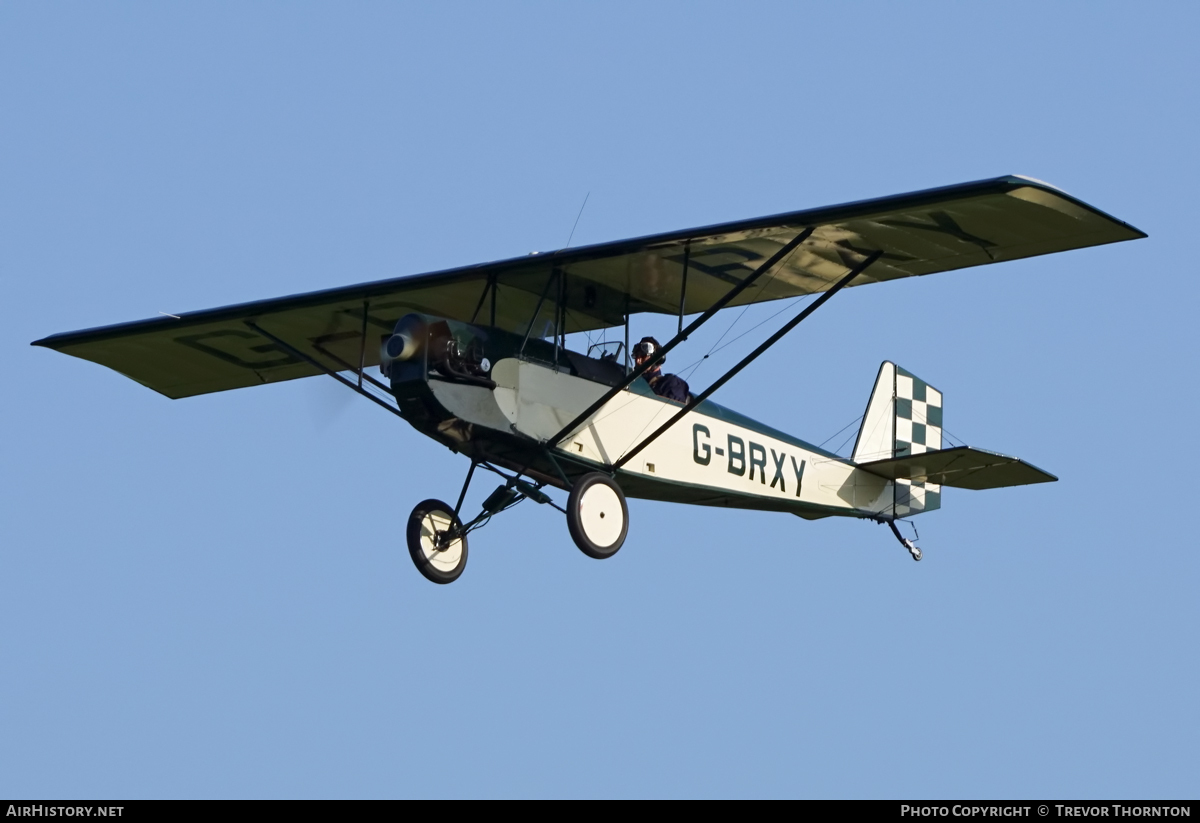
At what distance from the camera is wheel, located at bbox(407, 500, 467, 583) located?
1673cm


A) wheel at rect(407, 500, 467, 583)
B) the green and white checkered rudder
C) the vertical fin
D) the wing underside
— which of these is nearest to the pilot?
the wing underside

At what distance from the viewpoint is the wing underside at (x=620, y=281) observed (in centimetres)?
1502

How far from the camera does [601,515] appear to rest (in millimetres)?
16094

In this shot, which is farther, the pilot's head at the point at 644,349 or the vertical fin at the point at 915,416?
the vertical fin at the point at 915,416

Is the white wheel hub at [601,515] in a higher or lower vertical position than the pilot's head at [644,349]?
lower

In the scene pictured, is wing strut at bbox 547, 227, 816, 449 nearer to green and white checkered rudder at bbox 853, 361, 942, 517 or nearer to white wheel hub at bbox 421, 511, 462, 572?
white wheel hub at bbox 421, 511, 462, 572

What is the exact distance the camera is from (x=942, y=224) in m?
15.2

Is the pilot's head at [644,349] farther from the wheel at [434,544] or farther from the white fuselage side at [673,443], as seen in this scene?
the wheel at [434,544]

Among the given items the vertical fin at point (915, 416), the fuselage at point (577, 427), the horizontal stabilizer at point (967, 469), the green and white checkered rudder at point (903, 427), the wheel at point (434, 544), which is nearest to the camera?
the fuselage at point (577, 427)

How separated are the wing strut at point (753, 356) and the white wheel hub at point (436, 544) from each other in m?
1.48

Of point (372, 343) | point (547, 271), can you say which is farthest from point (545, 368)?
point (372, 343)

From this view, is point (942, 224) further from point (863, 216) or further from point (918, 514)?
point (918, 514)

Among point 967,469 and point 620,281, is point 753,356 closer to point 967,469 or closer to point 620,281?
point 620,281

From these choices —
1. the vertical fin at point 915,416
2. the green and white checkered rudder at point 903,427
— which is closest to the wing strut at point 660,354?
the green and white checkered rudder at point 903,427
